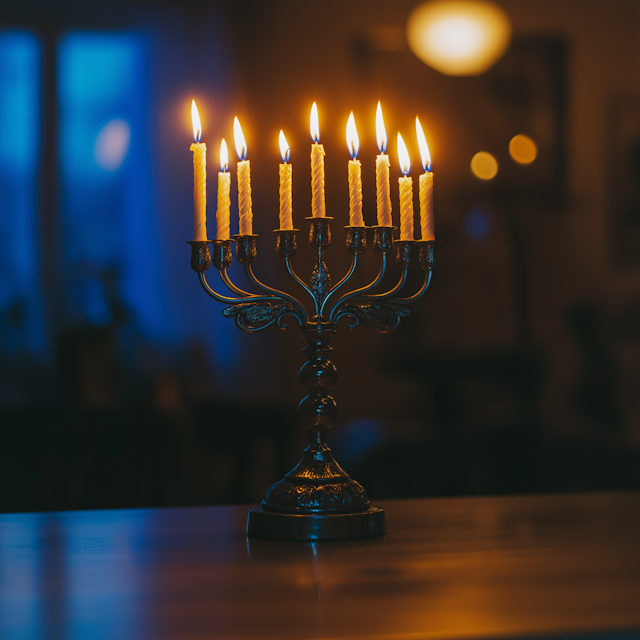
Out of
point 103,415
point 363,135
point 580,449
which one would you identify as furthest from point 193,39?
point 580,449

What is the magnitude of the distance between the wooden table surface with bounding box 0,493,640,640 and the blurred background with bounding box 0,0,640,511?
0.71 m

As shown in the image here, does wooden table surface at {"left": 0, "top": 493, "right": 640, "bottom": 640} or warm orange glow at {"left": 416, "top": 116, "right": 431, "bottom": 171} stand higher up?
warm orange glow at {"left": 416, "top": 116, "right": 431, "bottom": 171}

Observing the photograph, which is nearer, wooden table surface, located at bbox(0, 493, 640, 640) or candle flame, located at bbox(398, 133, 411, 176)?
wooden table surface, located at bbox(0, 493, 640, 640)

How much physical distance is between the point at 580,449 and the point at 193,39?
138 centimetres

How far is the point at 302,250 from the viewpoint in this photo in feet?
5.98

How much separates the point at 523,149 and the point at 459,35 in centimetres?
32

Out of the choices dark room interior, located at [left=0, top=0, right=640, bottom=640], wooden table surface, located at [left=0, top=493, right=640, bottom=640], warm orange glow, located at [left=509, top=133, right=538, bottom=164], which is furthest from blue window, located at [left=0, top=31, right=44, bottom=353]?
warm orange glow, located at [left=509, top=133, right=538, bottom=164]

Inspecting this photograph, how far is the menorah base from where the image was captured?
0.92 m

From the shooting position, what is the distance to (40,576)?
2.59ft

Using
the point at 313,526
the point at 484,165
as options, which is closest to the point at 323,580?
the point at 313,526

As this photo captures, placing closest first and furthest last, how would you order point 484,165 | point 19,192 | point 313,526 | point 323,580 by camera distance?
1. point 323,580
2. point 313,526
3. point 19,192
4. point 484,165

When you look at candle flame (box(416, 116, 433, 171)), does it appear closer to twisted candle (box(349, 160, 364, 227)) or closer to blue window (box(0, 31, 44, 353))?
twisted candle (box(349, 160, 364, 227))

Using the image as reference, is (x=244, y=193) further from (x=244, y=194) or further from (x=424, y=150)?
(x=424, y=150)

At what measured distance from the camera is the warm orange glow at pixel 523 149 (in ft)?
6.33
